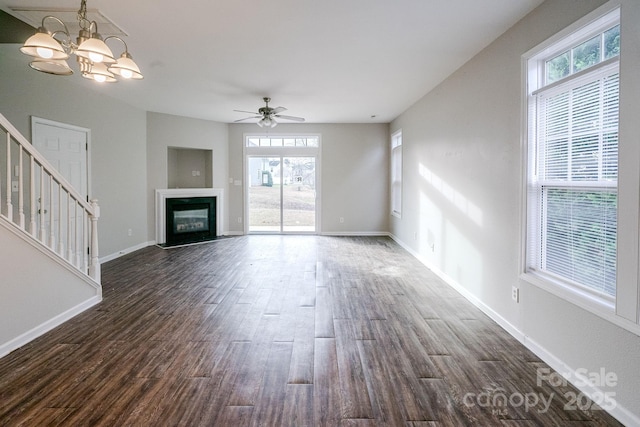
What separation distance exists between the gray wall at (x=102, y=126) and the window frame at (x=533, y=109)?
496cm

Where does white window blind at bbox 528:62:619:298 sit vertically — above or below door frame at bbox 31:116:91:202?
below

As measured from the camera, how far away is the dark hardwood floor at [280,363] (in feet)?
6.25

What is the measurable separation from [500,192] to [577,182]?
0.83 m

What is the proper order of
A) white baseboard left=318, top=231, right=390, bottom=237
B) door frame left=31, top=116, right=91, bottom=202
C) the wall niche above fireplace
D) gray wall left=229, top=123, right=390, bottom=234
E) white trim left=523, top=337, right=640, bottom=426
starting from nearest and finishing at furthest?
white trim left=523, top=337, right=640, bottom=426
door frame left=31, top=116, right=91, bottom=202
the wall niche above fireplace
gray wall left=229, top=123, right=390, bottom=234
white baseboard left=318, top=231, right=390, bottom=237

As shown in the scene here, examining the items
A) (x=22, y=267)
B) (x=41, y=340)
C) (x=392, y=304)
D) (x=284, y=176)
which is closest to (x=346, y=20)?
(x=392, y=304)

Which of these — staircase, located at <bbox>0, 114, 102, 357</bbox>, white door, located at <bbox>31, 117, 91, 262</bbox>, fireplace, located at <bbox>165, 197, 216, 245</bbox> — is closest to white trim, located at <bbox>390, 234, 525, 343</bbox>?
staircase, located at <bbox>0, 114, 102, 357</bbox>

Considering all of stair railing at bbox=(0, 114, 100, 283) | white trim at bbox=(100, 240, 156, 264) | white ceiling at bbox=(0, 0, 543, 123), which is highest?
white ceiling at bbox=(0, 0, 543, 123)

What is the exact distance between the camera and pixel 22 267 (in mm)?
2721

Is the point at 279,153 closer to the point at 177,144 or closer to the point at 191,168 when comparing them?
the point at 191,168

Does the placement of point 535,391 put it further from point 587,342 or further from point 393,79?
point 393,79

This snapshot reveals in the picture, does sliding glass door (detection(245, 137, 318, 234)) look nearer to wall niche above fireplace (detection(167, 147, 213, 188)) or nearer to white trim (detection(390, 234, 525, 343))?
wall niche above fireplace (detection(167, 147, 213, 188))

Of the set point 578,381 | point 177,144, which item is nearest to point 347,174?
point 177,144

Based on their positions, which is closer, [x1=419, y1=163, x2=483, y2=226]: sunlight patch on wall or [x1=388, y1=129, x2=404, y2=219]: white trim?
[x1=419, y1=163, x2=483, y2=226]: sunlight patch on wall

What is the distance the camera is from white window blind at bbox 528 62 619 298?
2.07 meters
